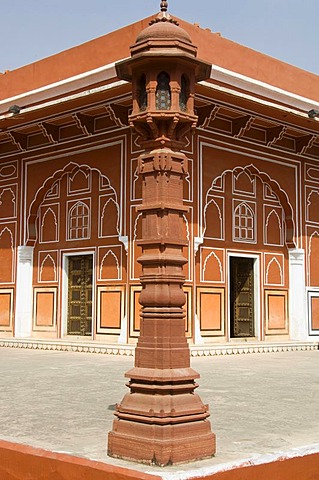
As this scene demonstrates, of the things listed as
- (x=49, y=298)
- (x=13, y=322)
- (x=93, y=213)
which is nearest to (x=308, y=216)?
(x=93, y=213)

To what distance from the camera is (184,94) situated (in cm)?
306

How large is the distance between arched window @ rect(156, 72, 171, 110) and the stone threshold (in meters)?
Result: 5.86

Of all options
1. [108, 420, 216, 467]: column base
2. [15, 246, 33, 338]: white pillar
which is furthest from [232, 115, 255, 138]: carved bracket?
[108, 420, 216, 467]: column base

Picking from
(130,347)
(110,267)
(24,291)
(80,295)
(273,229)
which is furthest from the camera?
(24,291)

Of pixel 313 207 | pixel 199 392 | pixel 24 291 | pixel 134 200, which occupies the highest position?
pixel 313 207

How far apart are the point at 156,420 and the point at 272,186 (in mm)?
8365

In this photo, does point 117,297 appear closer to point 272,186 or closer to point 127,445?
point 272,186

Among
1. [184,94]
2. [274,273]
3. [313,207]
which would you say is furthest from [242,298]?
[184,94]

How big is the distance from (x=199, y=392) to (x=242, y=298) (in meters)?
5.46

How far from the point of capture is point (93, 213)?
993 cm

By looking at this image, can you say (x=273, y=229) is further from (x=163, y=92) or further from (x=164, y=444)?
(x=164, y=444)

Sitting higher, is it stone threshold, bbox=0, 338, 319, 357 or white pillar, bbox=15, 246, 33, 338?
white pillar, bbox=15, 246, 33, 338

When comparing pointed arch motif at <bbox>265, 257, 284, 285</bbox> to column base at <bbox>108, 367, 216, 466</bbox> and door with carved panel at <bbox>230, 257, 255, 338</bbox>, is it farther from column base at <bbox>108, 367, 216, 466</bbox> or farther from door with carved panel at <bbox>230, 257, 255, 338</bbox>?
column base at <bbox>108, 367, 216, 466</bbox>

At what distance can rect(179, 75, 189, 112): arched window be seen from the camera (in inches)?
120
